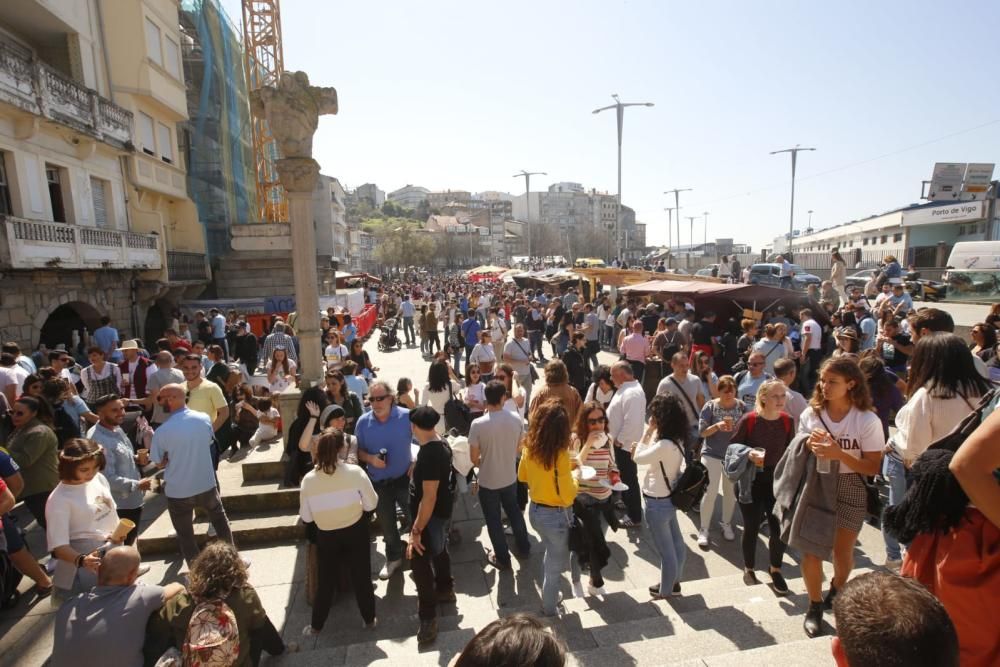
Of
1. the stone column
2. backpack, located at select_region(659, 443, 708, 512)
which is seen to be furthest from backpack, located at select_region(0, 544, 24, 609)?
backpack, located at select_region(659, 443, 708, 512)

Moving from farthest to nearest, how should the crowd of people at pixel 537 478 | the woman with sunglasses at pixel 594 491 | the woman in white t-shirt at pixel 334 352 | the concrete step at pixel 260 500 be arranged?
the woman in white t-shirt at pixel 334 352, the concrete step at pixel 260 500, the woman with sunglasses at pixel 594 491, the crowd of people at pixel 537 478

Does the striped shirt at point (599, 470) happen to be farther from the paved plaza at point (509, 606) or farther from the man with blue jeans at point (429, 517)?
the man with blue jeans at point (429, 517)

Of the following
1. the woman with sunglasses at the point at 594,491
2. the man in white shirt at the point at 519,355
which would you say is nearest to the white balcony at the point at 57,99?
the man in white shirt at the point at 519,355

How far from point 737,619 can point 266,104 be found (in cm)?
686

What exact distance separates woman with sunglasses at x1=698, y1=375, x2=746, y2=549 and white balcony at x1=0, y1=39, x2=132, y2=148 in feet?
47.7

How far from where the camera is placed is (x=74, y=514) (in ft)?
11.9

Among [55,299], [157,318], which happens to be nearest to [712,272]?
[157,318]

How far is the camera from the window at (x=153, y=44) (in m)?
16.7

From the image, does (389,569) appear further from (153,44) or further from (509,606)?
(153,44)

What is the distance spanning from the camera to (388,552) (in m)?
4.80

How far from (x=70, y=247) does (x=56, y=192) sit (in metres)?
2.36

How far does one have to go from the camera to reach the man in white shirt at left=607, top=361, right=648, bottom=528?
5.16 metres

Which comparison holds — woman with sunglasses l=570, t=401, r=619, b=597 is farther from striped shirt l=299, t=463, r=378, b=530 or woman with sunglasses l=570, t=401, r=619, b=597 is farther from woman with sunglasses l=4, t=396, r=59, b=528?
woman with sunglasses l=4, t=396, r=59, b=528

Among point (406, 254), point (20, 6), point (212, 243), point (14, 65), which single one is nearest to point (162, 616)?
point (14, 65)
